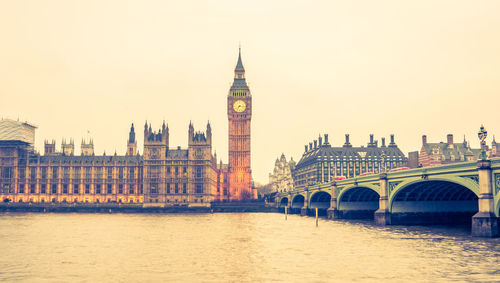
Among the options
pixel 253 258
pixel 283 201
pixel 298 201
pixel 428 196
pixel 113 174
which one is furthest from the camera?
pixel 113 174

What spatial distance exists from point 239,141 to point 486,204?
460ft

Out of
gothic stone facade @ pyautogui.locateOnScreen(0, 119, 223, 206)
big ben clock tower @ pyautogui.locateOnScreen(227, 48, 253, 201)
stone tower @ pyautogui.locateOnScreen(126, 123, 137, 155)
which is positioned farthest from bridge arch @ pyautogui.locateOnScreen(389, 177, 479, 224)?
stone tower @ pyautogui.locateOnScreen(126, 123, 137, 155)

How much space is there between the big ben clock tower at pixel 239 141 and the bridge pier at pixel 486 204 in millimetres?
132404

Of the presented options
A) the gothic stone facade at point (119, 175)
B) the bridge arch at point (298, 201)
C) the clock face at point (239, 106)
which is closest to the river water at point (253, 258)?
the bridge arch at point (298, 201)

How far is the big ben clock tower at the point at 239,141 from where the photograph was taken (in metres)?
174

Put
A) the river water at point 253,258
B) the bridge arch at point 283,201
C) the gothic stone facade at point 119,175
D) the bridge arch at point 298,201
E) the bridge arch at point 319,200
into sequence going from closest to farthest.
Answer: the river water at point 253,258, the bridge arch at point 319,200, the bridge arch at point 298,201, the bridge arch at point 283,201, the gothic stone facade at point 119,175

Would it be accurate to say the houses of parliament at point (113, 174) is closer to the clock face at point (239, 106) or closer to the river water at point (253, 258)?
the clock face at point (239, 106)

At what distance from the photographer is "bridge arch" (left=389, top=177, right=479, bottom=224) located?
61844 mm

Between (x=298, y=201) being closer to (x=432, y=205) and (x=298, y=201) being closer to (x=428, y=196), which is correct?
(x=432, y=205)

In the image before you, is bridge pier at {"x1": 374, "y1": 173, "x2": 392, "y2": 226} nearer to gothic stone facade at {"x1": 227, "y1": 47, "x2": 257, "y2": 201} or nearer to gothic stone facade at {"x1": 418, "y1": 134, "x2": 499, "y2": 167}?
gothic stone facade at {"x1": 418, "y1": 134, "x2": 499, "y2": 167}

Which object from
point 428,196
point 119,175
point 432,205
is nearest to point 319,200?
point 432,205

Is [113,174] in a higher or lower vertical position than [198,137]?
lower

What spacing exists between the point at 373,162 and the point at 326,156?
19.0 m

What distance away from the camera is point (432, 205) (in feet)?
215
